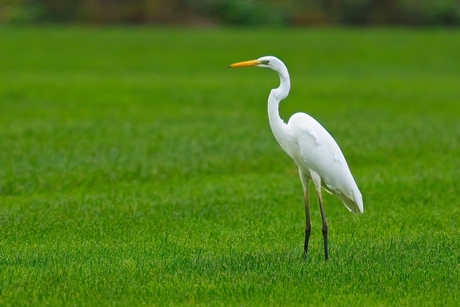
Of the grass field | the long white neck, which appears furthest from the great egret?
the grass field

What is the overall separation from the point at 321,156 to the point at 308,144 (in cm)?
16

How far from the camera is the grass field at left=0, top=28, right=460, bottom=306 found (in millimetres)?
6496

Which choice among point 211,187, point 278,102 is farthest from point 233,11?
point 278,102

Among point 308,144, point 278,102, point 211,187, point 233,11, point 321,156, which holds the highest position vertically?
point 278,102

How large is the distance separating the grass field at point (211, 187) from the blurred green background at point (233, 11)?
988cm

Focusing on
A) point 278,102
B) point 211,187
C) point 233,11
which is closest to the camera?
point 278,102

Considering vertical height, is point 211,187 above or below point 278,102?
below

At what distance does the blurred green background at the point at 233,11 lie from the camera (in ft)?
126

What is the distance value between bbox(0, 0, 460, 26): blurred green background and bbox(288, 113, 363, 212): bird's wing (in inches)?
1221

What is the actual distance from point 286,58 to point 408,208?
64.9 ft

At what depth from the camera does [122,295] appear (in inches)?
243

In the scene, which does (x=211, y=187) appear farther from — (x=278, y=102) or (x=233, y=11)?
(x=233, y=11)

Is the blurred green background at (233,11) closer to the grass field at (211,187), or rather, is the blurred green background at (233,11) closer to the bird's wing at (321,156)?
the grass field at (211,187)

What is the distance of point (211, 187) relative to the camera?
11359 millimetres
